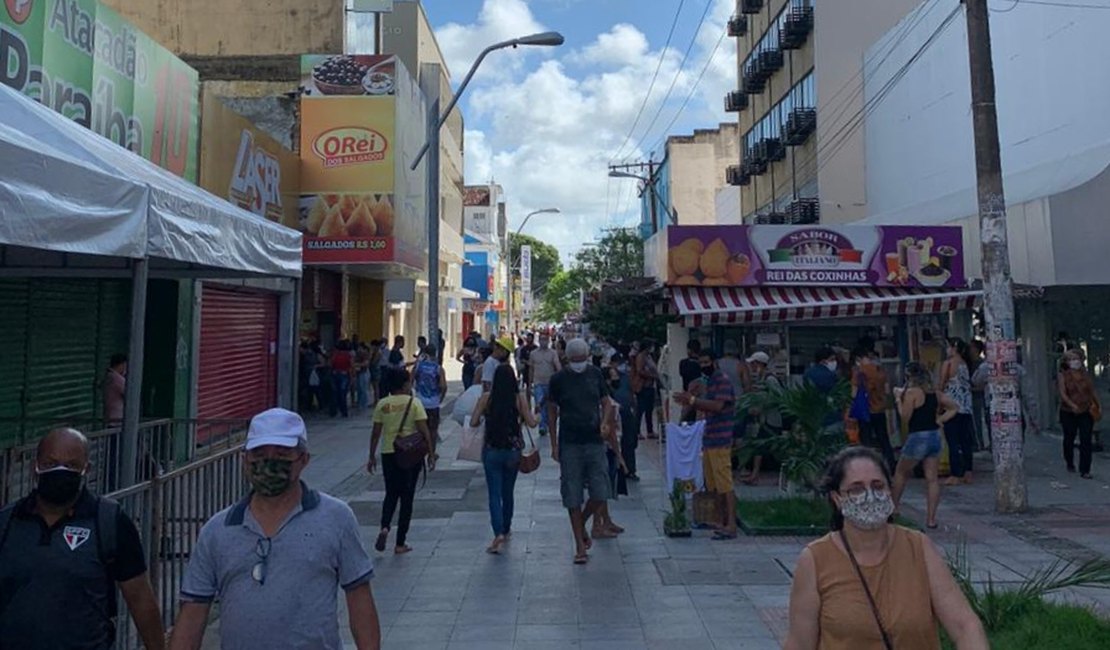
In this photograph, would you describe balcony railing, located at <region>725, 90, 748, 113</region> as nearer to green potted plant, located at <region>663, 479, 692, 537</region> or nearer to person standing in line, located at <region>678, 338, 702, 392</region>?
person standing in line, located at <region>678, 338, 702, 392</region>

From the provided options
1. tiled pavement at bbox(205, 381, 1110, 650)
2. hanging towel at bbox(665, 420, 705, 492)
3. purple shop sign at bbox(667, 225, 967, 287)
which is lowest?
tiled pavement at bbox(205, 381, 1110, 650)

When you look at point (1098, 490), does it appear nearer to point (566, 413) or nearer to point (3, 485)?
point (566, 413)

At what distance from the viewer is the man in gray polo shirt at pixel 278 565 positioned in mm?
2990

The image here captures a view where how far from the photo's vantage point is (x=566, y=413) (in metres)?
7.88

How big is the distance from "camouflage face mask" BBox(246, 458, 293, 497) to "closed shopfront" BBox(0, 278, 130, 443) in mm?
5776

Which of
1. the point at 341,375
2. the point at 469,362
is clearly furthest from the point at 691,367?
the point at 341,375

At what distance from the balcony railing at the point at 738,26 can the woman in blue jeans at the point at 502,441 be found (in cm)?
3532

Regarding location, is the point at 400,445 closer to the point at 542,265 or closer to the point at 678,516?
the point at 678,516

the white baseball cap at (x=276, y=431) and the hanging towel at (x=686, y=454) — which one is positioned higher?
the white baseball cap at (x=276, y=431)

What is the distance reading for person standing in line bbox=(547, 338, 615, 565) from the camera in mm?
7766

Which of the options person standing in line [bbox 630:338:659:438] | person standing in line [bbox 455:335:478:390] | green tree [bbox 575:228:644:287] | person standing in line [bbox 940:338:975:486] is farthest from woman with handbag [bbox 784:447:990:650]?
green tree [bbox 575:228:644:287]

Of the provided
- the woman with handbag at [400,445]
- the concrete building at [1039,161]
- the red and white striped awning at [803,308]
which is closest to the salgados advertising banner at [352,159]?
the red and white striped awning at [803,308]

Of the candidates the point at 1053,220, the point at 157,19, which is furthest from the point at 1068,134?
the point at 157,19

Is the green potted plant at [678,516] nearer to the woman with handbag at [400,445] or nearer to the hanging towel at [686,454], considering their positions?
the hanging towel at [686,454]
